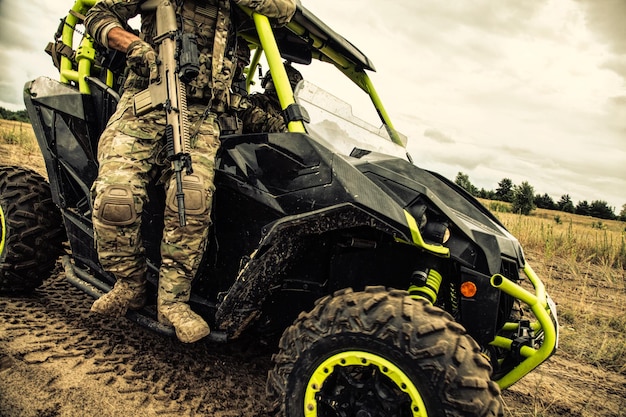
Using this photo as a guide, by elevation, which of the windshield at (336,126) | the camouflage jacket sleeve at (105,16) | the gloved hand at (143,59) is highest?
the camouflage jacket sleeve at (105,16)

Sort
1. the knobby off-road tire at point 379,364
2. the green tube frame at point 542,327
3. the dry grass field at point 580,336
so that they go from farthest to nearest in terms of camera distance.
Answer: the dry grass field at point 580,336
the green tube frame at point 542,327
the knobby off-road tire at point 379,364

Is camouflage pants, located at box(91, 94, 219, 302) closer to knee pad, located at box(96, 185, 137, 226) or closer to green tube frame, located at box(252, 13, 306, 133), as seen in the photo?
knee pad, located at box(96, 185, 137, 226)

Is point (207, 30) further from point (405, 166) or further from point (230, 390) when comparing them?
point (230, 390)

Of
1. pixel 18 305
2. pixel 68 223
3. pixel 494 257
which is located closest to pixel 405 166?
pixel 494 257

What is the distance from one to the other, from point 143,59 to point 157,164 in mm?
587

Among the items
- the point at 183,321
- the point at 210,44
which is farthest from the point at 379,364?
the point at 210,44

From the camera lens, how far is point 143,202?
2.29 metres

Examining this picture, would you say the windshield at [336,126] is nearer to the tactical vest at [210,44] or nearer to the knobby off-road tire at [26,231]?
the tactical vest at [210,44]

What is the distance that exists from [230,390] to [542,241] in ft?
24.8

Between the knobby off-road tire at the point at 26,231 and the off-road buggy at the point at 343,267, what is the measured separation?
468 mm

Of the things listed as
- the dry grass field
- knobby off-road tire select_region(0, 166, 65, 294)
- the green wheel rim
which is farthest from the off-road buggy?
the dry grass field

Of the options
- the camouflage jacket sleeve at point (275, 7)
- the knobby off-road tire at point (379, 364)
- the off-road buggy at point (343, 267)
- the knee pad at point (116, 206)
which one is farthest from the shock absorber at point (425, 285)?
the camouflage jacket sleeve at point (275, 7)

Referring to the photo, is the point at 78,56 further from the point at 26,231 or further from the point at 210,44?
the point at 26,231

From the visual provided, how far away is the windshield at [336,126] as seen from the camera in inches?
88.0
